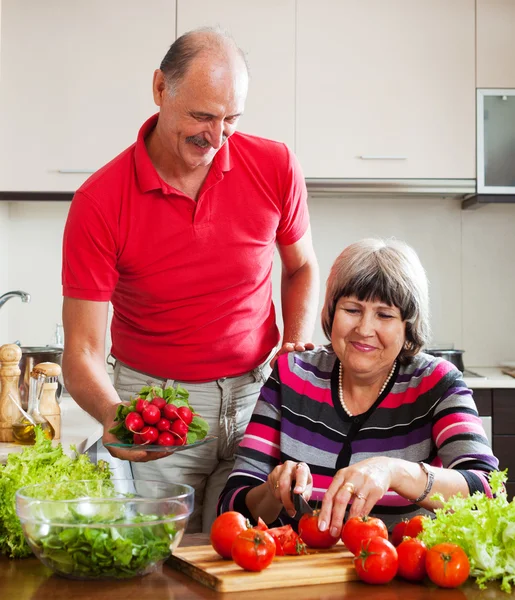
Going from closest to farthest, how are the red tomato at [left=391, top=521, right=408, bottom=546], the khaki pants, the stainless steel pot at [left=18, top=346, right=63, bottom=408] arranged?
1. the red tomato at [left=391, top=521, right=408, bottom=546]
2. the khaki pants
3. the stainless steel pot at [left=18, top=346, right=63, bottom=408]

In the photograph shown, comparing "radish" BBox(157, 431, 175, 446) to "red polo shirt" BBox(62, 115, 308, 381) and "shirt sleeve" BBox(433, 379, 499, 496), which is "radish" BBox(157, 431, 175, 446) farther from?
"shirt sleeve" BBox(433, 379, 499, 496)

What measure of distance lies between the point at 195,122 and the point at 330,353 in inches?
23.9

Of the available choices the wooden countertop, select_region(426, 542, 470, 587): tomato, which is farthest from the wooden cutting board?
select_region(426, 542, 470, 587): tomato

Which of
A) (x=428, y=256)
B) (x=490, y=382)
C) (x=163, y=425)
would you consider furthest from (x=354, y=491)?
(x=428, y=256)

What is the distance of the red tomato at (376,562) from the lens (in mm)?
1232

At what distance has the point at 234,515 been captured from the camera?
1337 millimetres

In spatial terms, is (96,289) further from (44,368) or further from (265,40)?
(265,40)

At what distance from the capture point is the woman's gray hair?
184cm

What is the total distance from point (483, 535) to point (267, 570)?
32 centimetres

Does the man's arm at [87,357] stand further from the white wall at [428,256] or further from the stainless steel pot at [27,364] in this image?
the white wall at [428,256]

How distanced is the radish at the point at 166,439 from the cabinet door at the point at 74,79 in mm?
1892

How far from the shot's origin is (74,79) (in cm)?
338

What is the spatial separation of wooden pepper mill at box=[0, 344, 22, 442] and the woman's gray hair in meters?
0.83

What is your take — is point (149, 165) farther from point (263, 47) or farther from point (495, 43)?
point (495, 43)
